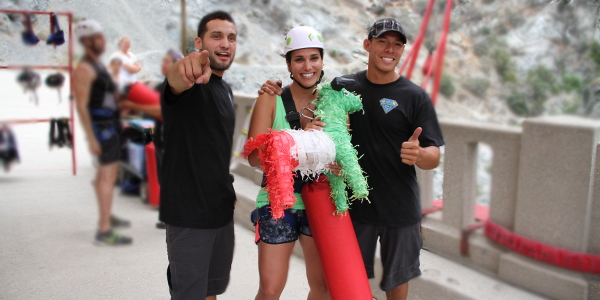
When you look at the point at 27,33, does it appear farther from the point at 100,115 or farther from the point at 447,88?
the point at 447,88

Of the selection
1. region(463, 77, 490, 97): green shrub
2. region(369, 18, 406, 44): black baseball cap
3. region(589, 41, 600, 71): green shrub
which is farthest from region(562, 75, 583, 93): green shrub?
region(369, 18, 406, 44): black baseball cap

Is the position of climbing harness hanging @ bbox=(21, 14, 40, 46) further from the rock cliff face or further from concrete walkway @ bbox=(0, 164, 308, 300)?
the rock cliff face

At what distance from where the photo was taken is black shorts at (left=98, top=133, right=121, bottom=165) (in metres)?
3.80

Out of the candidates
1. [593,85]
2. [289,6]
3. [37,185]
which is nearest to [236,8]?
[289,6]

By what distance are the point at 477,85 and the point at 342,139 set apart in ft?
130

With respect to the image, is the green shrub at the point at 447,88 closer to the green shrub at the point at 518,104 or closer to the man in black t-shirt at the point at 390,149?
the green shrub at the point at 518,104

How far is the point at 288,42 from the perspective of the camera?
2.02m

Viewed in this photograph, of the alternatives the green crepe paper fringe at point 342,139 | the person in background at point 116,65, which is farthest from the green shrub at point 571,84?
the green crepe paper fringe at point 342,139

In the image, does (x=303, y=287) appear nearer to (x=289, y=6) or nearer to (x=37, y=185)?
(x=37, y=185)

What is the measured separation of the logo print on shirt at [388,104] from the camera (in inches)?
79.7

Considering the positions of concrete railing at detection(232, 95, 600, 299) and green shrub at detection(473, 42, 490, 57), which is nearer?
concrete railing at detection(232, 95, 600, 299)

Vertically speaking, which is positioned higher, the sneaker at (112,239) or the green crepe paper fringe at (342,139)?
the green crepe paper fringe at (342,139)

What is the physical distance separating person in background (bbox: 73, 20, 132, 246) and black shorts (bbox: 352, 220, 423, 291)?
2.41 m

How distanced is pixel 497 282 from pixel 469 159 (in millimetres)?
736
